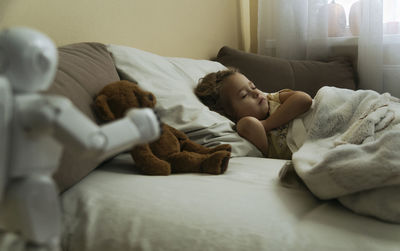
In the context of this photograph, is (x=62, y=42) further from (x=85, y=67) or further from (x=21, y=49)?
(x=21, y=49)

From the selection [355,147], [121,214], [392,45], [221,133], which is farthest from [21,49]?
[392,45]

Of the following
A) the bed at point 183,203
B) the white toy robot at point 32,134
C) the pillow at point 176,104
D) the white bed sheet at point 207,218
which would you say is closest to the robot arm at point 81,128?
the white toy robot at point 32,134

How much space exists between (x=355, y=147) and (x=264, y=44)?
154cm

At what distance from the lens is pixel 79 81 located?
34.7 inches

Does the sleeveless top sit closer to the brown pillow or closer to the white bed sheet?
the white bed sheet

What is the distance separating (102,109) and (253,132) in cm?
52

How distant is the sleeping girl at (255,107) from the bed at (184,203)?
0.12 metres

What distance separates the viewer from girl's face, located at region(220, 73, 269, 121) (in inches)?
52.8

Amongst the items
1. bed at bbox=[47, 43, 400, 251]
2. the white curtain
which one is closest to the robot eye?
bed at bbox=[47, 43, 400, 251]

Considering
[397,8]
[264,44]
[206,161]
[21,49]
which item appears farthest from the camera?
[264,44]

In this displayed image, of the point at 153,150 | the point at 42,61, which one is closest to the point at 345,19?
the point at 153,150

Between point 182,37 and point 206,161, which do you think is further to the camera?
point 182,37

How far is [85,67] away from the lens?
953 mm

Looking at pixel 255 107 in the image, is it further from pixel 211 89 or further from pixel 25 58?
pixel 25 58
